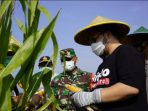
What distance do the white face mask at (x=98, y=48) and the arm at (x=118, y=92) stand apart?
46cm

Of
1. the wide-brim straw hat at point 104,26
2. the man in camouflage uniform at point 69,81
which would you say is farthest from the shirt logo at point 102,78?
the man in camouflage uniform at point 69,81

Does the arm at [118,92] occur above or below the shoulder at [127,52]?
below

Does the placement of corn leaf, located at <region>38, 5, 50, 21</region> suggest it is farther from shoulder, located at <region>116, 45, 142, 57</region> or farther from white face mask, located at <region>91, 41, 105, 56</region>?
white face mask, located at <region>91, 41, 105, 56</region>

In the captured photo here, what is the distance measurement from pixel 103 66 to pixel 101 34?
0.31 m

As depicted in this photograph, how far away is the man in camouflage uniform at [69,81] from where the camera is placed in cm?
477

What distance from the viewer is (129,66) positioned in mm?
1993

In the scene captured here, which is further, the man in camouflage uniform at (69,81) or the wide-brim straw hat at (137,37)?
the man in camouflage uniform at (69,81)

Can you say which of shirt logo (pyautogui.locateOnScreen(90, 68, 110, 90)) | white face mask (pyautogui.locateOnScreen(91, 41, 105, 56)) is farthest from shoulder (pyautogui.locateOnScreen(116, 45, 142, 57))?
white face mask (pyautogui.locateOnScreen(91, 41, 105, 56))

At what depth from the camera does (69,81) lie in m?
4.96

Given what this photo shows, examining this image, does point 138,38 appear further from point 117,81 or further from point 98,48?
point 117,81

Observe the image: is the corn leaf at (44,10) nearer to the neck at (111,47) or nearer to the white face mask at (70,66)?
the neck at (111,47)

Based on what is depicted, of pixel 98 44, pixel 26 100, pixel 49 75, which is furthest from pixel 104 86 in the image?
pixel 26 100

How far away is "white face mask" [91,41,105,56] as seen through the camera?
2.38 m

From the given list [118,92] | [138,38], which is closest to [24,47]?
[118,92]
